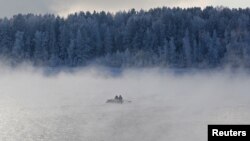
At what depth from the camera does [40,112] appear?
76.1m

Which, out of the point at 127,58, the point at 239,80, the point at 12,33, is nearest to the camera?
the point at 239,80

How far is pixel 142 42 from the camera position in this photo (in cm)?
18162

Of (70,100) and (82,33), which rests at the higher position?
(82,33)

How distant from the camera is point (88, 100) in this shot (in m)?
91.3

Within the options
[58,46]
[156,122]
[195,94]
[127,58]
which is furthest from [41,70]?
[156,122]

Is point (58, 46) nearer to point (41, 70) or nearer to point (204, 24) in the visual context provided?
point (41, 70)

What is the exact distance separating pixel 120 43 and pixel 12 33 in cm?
4225

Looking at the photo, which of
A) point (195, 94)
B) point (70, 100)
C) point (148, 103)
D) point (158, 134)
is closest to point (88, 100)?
point (70, 100)

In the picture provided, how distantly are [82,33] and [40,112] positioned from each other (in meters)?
114

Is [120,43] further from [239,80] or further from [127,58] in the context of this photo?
[239,80]

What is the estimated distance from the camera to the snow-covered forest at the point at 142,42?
17212 cm

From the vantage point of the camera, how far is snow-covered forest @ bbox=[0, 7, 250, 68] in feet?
565

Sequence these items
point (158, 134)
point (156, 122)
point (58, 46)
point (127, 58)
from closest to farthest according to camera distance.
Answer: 1. point (158, 134)
2. point (156, 122)
3. point (127, 58)
4. point (58, 46)

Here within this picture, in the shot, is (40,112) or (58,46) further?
(58,46)
